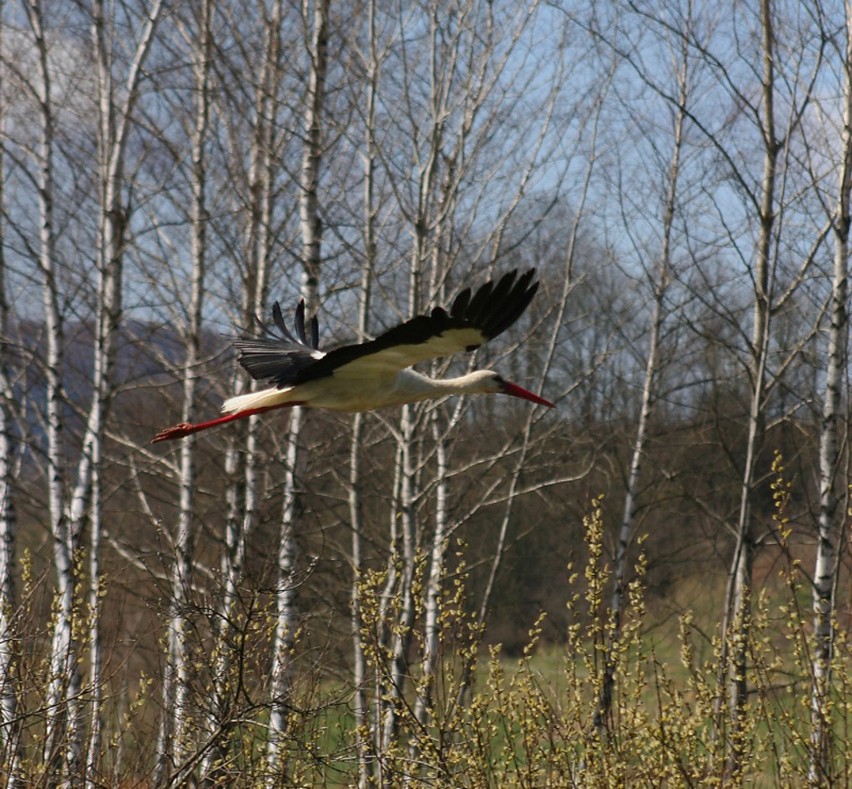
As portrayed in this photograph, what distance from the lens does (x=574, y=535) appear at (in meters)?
21.7

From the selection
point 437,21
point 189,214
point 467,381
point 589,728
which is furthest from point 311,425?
point 589,728

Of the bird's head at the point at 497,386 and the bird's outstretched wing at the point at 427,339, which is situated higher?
the bird's outstretched wing at the point at 427,339

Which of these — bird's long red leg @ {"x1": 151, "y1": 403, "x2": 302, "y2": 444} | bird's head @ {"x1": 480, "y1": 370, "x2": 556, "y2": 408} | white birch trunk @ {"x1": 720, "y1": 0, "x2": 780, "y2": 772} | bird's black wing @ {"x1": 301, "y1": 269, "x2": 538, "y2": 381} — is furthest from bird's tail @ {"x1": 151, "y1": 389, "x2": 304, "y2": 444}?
white birch trunk @ {"x1": 720, "y1": 0, "x2": 780, "y2": 772}

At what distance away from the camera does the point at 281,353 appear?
5949 millimetres

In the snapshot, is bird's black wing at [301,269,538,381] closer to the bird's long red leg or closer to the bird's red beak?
the bird's red beak

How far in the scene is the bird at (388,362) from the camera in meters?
4.58

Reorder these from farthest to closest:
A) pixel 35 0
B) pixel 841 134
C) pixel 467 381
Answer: pixel 35 0
pixel 841 134
pixel 467 381

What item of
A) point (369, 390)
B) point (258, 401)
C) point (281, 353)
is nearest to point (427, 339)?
point (369, 390)

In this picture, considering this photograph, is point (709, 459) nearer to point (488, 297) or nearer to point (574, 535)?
point (574, 535)

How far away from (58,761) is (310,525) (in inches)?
460

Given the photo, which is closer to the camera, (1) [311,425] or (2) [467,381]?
(2) [467,381]

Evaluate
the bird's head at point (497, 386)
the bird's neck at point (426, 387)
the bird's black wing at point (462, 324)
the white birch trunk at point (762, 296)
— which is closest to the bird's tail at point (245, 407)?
the bird's neck at point (426, 387)

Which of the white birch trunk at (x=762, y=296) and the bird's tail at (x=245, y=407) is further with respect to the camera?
the white birch trunk at (x=762, y=296)

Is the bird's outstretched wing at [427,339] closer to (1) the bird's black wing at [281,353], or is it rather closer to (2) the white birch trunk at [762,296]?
(1) the bird's black wing at [281,353]
